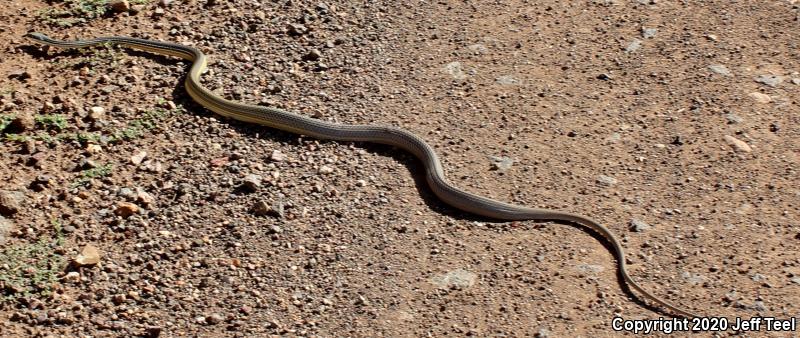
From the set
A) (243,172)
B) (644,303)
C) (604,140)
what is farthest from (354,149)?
(644,303)

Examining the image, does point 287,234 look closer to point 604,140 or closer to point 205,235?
point 205,235

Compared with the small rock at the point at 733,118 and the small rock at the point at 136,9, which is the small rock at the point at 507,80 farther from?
the small rock at the point at 136,9

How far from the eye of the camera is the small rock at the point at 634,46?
10086mm

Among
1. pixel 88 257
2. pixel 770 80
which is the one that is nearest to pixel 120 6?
pixel 88 257

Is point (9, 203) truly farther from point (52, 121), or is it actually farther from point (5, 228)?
point (52, 121)

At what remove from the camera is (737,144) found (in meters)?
8.79

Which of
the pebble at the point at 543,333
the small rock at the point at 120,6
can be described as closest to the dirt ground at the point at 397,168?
the pebble at the point at 543,333

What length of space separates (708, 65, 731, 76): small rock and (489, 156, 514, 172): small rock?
2686mm

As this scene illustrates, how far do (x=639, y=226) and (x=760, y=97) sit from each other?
98.2 inches

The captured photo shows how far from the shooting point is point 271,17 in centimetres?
1055

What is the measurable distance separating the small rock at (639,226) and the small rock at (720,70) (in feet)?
8.66

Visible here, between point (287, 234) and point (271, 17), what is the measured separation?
3.53 meters

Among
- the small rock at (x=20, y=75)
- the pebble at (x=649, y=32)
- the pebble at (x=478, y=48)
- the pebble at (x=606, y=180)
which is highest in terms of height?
the pebble at (x=649, y=32)

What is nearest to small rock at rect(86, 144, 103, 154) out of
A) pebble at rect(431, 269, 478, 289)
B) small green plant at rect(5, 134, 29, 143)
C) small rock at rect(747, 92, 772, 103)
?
small green plant at rect(5, 134, 29, 143)
